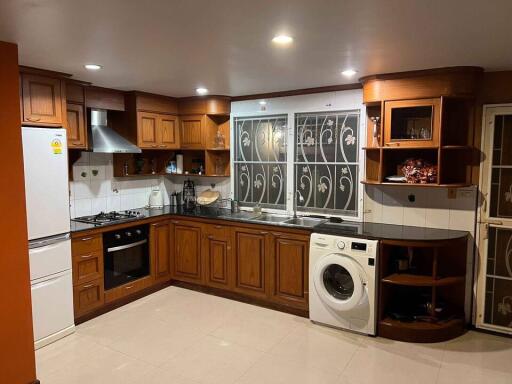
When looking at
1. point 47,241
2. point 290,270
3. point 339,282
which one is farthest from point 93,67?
point 339,282

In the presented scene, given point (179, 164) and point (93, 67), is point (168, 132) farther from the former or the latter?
point (93, 67)

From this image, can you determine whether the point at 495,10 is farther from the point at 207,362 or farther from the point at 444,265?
the point at 207,362

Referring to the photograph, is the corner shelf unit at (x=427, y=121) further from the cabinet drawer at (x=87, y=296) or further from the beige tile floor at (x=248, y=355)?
the cabinet drawer at (x=87, y=296)

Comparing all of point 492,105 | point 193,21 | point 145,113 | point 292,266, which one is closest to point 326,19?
point 193,21

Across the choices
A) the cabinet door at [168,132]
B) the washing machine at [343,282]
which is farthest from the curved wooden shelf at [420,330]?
the cabinet door at [168,132]

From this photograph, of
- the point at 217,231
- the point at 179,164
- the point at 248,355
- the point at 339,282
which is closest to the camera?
the point at 248,355

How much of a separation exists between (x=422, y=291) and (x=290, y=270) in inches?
50.0

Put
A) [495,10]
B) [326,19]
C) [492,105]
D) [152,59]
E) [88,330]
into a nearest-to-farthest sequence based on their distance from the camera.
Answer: [495,10]
[326,19]
[152,59]
[492,105]
[88,330]

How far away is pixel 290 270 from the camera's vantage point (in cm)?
382

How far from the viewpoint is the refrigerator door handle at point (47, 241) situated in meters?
3.05

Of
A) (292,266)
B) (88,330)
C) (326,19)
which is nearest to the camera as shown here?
(326,19)

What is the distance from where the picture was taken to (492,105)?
3.26m

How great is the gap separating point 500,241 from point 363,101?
175cm

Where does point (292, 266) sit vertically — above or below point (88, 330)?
above
